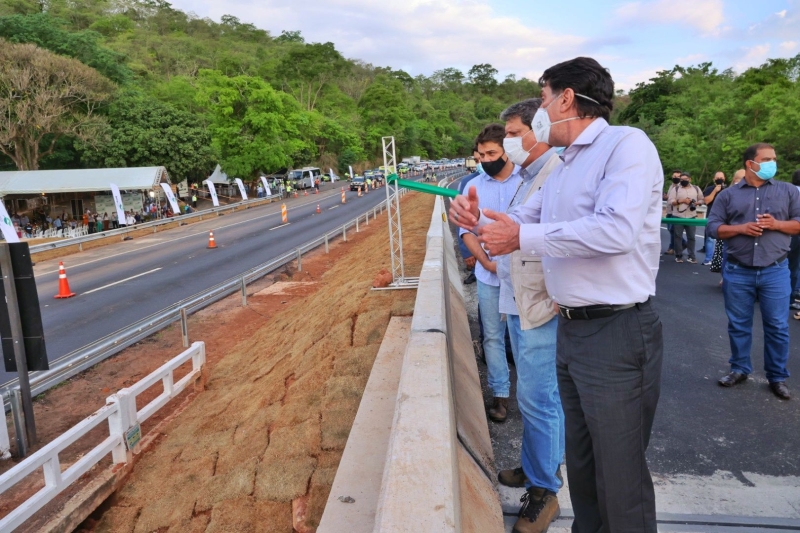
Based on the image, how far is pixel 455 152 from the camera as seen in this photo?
11925 cm

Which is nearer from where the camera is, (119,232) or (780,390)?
(780,390)

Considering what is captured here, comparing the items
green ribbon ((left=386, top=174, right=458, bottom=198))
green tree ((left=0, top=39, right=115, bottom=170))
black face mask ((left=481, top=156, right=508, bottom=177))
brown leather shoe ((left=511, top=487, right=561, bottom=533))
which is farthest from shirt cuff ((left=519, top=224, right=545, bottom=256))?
green tree ((left=0, top=39, right=115, bottom=170))

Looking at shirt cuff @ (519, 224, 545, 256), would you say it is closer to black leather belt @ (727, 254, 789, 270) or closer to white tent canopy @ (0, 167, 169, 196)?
black leather belt @ (727, 254, 789, 270)

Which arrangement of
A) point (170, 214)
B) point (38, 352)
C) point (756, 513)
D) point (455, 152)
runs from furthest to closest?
1. point (455, 152)
2. point (170, 214)
3. point (38, 352)
4. point (756, 513)

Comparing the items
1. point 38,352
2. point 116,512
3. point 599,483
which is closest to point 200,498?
point 116,512

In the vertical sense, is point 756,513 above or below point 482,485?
below

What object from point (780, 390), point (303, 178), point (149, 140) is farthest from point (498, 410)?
point (303, 178)

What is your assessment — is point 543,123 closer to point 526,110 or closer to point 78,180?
point 526,110

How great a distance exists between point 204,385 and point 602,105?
21.6ft

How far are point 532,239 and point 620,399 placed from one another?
73 centimetres

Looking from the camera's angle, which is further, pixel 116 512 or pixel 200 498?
pixel 116 512

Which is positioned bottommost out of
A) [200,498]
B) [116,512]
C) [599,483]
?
[116,512]

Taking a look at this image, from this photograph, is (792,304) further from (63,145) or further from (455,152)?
(455,152)

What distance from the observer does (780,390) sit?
4.38 meters
